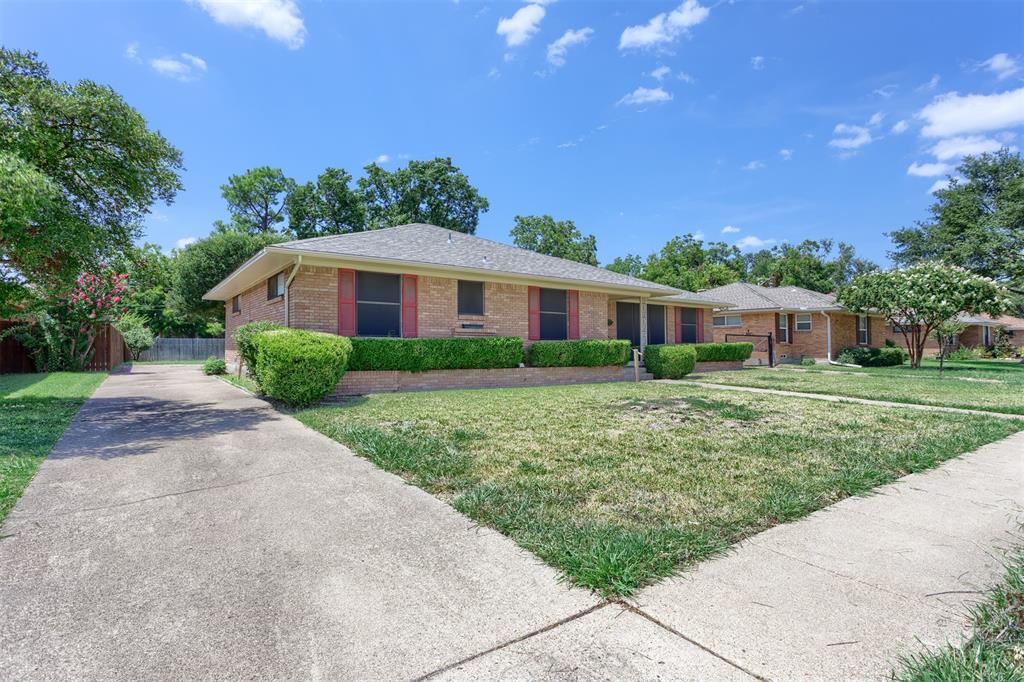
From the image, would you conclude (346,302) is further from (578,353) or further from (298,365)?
(578,353)

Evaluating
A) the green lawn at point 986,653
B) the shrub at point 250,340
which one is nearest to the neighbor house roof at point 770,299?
the shrub at point 250,340

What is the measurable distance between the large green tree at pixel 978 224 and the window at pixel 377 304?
30327mm

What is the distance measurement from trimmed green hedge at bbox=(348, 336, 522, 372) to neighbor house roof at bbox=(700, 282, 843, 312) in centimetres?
1391

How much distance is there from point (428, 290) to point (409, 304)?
618mm

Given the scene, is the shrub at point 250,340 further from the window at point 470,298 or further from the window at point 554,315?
the window at point 554,315

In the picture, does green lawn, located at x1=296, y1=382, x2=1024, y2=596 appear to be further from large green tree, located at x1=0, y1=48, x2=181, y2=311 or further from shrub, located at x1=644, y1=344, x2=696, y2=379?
shrub, located at x1=644, y1=344, x2=696, y2=379

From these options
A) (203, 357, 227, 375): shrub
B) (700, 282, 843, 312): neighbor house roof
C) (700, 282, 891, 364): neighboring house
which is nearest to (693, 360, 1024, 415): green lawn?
(700, 282, 891, 364): neighboring house

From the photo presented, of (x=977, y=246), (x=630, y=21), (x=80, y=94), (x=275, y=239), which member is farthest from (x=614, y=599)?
(x=977, y=246)

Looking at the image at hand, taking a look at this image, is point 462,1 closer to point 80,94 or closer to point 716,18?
point 716,18

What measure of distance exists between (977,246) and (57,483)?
130 feet

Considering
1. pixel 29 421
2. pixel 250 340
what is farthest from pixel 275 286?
pixel 29 421

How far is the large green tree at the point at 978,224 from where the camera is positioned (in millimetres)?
26531

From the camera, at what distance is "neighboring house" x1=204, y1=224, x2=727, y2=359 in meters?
10.8

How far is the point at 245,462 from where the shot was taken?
483cm
